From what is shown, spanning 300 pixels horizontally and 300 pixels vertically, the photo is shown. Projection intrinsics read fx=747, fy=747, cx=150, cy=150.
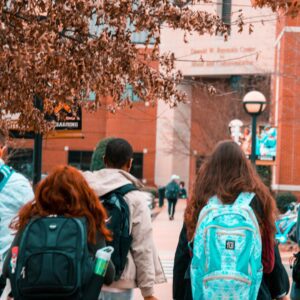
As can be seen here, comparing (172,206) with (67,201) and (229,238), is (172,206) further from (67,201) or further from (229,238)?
(67,201)

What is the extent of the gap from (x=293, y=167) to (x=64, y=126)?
1734cm

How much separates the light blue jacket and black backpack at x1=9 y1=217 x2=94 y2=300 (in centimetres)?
114

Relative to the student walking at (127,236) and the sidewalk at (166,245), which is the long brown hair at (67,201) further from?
the sidewalk at (166,245)

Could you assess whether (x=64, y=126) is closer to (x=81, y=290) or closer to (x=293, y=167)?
(x=81, y=290)

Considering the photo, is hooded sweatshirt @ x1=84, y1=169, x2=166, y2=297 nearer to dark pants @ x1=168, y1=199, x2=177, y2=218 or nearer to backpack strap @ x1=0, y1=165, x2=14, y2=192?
backpack strap @ x1=0, y1=165, x2=14, y2=192

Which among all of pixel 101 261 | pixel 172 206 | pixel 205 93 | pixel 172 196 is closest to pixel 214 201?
pixel 101 261

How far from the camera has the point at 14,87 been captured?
8.22 m

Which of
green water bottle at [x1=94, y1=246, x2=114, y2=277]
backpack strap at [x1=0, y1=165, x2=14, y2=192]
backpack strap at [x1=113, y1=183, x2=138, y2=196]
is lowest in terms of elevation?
green water bottle at [x1=94, y1=246, x2=114, y2=277]

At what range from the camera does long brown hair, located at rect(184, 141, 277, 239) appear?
16.2ft

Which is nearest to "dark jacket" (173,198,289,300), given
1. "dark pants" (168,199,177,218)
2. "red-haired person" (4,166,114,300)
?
"red-haired person" (4,166,114,300)

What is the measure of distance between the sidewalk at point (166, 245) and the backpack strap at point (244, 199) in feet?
19.4

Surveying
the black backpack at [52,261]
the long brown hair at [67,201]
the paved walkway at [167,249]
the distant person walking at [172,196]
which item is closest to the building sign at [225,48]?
the distant person walking at [172,196]

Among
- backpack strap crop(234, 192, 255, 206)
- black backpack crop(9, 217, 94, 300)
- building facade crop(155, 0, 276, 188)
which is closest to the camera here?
black backpack crop(9, 217, 94, 300)

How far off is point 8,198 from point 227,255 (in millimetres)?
1751
